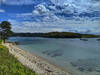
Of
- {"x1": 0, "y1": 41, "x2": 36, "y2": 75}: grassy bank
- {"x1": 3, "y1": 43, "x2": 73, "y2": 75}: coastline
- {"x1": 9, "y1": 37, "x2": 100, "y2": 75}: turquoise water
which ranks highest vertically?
{"x1": 0, "y1": 41, "x2": 36, "y2": 75}: grassy bank

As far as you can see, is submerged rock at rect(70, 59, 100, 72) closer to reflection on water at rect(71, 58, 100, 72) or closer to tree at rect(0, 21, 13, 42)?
reflection on water at rect(71, 58, 100, 72)

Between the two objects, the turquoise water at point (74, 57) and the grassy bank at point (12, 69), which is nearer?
the grassy bank at point (12, 69)

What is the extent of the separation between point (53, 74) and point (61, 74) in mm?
984

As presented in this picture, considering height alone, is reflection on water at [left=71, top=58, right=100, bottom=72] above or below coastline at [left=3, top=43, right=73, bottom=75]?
below

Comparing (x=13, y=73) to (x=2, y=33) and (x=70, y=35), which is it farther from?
(x=70, y=35)

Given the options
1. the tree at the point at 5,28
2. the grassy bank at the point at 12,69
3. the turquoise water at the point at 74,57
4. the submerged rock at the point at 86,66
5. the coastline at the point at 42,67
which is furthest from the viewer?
the tree at the point at 5,28

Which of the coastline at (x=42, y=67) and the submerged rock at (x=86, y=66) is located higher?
the coastline at (x=42, y=67)

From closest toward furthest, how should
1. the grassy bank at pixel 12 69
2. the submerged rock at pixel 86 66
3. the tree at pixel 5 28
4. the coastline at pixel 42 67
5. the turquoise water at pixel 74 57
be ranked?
1. the grassy bank at pixel 12 69
2. the coastline at pixel 42 67
3. the submerged rock at pixel 86 66
4. the turquoise water at pixel 74 57
5. the tree at pixel 5 28

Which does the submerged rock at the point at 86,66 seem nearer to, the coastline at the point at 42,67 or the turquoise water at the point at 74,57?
the turquoise water at the point at 74,57

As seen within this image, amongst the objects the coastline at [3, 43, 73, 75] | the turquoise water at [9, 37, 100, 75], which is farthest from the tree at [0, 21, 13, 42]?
the coastline at [3, 43, 73, 75]

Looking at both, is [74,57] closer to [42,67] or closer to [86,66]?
[86,66]

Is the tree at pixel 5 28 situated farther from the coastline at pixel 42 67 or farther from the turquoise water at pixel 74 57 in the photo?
the coastline at pixel 42 67

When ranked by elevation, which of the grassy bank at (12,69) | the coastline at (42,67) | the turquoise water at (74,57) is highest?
the grassy bank at (12,69)

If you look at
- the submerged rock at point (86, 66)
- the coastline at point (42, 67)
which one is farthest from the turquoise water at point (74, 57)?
the coastline at point (42, 67)
